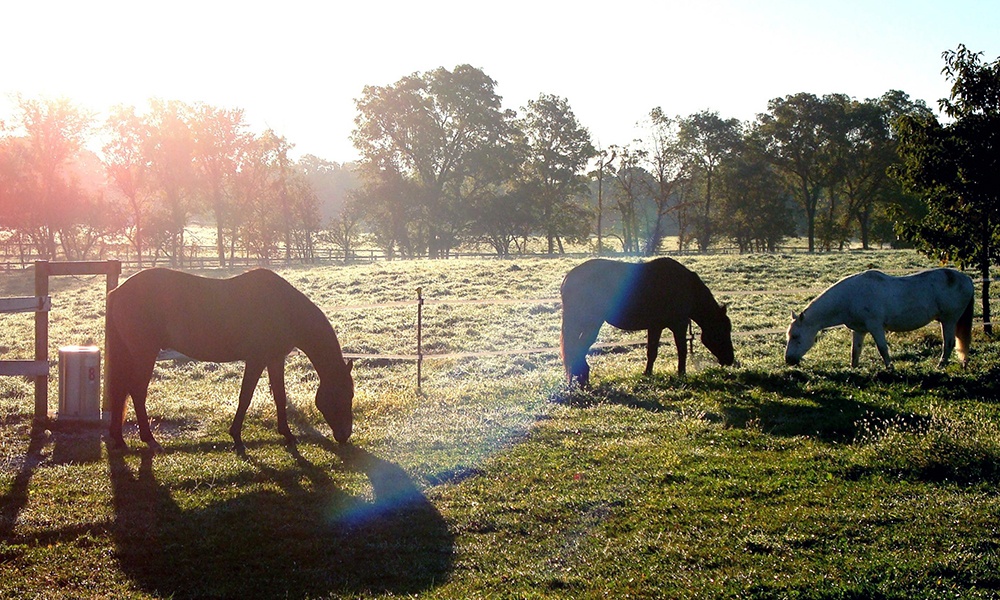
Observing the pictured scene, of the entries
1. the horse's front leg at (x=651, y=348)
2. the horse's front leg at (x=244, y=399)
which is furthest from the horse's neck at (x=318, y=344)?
the horse's front leg at (x=651, y=348)

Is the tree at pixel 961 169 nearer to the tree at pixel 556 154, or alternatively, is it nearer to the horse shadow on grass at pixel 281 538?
the horse shadow on grass at pixel 281 538

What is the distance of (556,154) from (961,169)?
51887 mm

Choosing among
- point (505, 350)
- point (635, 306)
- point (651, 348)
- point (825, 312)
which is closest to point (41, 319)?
point (635, 306)

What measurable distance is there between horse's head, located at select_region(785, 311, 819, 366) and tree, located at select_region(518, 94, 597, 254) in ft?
172

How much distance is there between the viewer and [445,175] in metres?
62.8

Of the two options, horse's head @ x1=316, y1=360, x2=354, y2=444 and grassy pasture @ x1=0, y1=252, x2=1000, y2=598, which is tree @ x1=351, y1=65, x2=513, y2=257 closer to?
grassy pasture @ x1=0, y1=252, x2=1000, y2=598

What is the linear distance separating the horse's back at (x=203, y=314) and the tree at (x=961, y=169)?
46.1ft

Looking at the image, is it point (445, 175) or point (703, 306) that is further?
point (445, 175)

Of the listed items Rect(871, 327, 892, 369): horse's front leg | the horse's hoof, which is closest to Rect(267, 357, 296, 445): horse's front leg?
the horse's hoof

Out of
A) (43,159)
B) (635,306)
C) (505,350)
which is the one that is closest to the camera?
(635,306)

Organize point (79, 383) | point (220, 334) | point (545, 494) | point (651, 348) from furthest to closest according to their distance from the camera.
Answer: point (651, 348), point (79, 383), point (220, 334), point (545, 494)

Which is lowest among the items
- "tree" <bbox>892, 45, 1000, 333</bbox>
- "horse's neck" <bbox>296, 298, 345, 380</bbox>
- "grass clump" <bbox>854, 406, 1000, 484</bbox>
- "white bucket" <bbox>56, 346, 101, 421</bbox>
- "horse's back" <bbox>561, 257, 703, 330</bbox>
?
"grass clump" <bbox>854, 406, 1000, 484</bbox>

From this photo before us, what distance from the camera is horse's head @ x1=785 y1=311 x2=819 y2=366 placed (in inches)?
527

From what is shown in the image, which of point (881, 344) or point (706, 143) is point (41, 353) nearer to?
point (881, 344)
